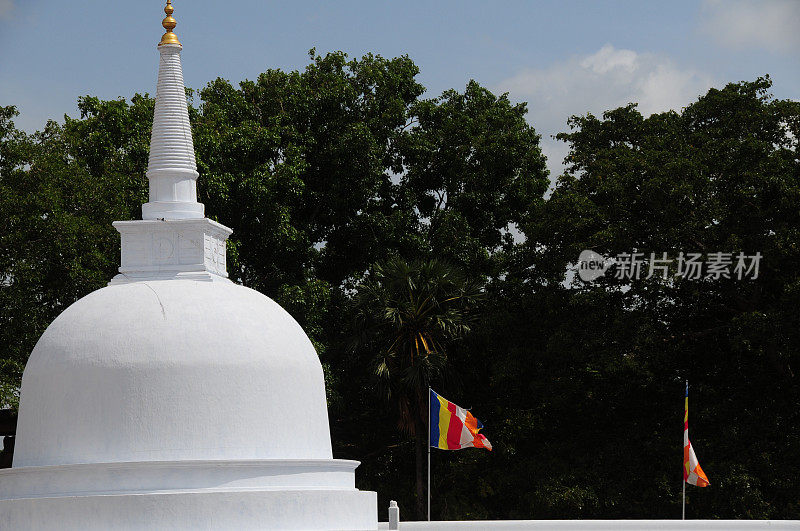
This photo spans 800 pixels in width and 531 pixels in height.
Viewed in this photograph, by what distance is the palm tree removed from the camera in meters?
33.5

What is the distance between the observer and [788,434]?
3002 cm

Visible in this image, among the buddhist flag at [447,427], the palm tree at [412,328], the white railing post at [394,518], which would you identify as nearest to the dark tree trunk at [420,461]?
the palm tree at [412,328]

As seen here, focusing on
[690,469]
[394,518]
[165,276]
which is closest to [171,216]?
[165,276]

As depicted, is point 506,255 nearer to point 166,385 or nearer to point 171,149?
point 171,149

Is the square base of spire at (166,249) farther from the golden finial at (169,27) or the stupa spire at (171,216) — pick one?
the golden finial at (169,27)

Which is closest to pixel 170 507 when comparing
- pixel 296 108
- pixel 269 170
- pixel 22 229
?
pixel 22 229

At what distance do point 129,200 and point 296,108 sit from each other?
7095mm

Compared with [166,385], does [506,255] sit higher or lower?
higher

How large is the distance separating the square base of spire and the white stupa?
0.25 feet

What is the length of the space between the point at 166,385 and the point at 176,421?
0.58 m

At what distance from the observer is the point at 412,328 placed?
34219 mm

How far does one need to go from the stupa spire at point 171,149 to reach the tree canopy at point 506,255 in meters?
12.7

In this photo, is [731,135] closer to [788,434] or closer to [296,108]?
[788,434]

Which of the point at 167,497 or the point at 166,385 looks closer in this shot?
the point at 167,497
